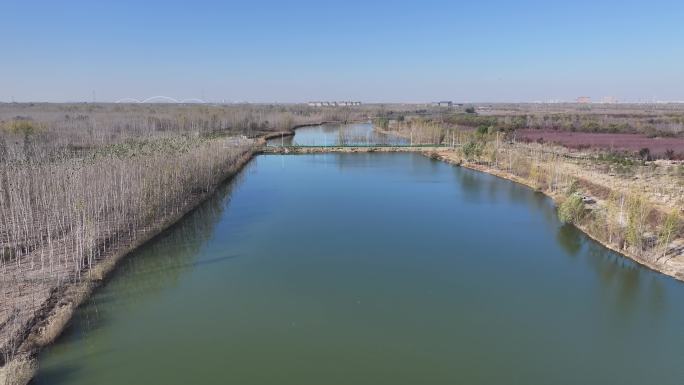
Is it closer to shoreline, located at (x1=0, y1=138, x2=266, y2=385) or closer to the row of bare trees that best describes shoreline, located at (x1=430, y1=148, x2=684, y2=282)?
shoreline, located at (x1=0, y1=138, x2=266, y2=385)

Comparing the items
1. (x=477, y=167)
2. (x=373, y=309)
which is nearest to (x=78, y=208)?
(x=373, y=309)

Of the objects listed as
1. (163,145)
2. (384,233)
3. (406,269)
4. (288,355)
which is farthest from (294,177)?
(288,355)

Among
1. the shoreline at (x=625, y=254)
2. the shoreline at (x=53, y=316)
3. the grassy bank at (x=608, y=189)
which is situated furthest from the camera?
→ the grassy bank at (x=608, y=189)

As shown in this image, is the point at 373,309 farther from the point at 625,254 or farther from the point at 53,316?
the point at 625,254

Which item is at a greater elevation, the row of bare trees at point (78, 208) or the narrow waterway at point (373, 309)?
the row of bare trees at point (78, 208)

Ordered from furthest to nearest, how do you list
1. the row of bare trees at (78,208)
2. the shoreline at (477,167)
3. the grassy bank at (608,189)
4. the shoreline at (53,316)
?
the grassy bank at (608,189), the shoreline at (477,167), the row of bare trees at (78,208), the shoreline at (53,316)

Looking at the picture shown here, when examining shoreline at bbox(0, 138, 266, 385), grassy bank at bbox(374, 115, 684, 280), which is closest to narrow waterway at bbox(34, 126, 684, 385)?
shoreline at bbox(0, 138, 266, 385)

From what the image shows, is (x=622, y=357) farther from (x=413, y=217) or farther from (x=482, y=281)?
(x=413, y=217)

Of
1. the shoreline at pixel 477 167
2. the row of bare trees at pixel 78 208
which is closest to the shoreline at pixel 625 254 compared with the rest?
the shoreline at pixel 477 167

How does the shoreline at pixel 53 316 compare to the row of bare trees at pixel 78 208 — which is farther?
the row of bare trees at pixel 78 208

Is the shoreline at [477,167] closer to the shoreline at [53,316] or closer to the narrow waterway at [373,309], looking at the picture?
the narrow waterway at [373,309]
